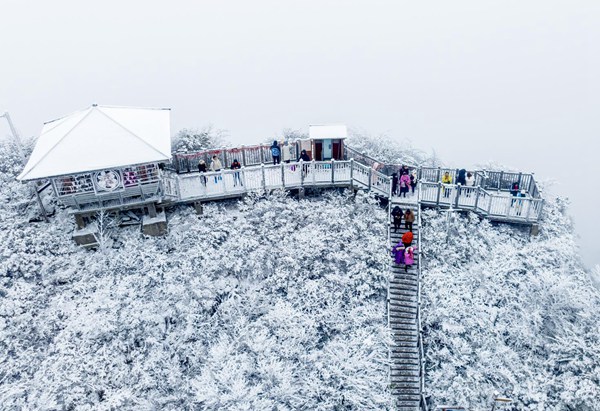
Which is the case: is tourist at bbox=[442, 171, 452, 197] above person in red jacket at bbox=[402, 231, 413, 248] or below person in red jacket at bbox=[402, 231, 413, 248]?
above

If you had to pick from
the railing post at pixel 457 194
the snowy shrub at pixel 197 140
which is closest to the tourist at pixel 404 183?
the railing post at pixel 457 194

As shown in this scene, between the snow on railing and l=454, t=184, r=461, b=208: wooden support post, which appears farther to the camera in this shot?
l=454, t=184, r=461, b=208: wooden support post

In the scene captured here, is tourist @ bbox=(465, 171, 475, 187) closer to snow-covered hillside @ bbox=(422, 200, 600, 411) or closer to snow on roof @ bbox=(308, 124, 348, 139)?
snow-covered hillside @ bbox=(422, 200, 600, 411)

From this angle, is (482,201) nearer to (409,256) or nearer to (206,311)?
(409,256)

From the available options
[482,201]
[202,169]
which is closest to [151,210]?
[202,169]

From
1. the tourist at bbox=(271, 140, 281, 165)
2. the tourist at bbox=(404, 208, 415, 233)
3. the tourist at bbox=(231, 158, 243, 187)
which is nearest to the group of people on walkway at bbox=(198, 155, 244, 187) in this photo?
the tourist at bbox=(231, 158, 243, 187)

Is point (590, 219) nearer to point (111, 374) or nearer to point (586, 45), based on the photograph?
point (586, 45)
